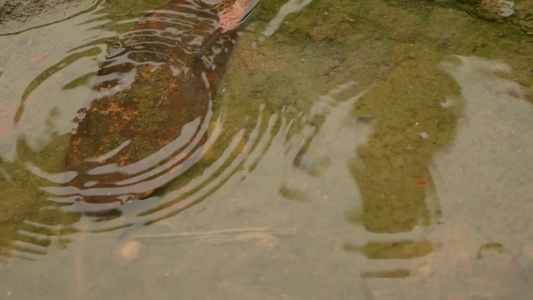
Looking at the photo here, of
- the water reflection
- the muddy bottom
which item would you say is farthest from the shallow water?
the muddy bottom

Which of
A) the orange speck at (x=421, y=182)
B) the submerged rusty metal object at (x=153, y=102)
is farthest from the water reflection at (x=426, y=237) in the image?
the submerged rusty metal object at (x=153, y=102)

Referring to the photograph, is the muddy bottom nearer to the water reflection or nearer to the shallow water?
the shallow water

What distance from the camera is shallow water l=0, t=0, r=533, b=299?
215 cm

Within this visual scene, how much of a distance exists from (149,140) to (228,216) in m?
0.59

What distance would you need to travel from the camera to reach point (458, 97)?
2.53 m

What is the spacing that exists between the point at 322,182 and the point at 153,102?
1.01 meters

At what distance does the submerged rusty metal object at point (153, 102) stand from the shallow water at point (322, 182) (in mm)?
86

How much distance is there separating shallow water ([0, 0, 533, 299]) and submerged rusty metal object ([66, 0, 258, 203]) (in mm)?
86

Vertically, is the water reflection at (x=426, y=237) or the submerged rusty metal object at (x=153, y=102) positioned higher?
the submerged rusty metal object at (x=153, y=102)

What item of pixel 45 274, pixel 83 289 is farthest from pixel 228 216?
pixel 45 274

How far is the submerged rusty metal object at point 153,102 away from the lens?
97.7 inches

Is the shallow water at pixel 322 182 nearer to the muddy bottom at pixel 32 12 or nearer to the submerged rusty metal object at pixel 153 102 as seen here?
the submerged rusty metal object at pixel 153 102

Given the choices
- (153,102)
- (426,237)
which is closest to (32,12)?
(153,102)

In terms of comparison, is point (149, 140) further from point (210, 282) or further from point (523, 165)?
point (523, 165)
